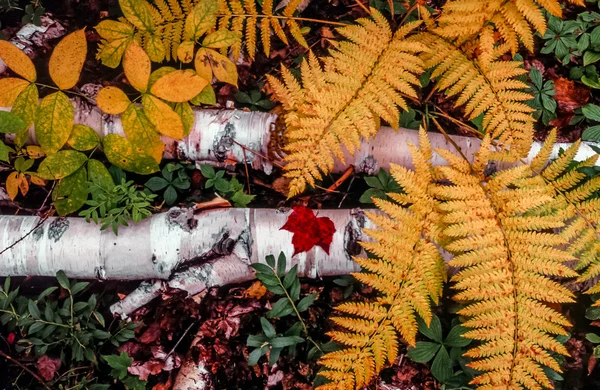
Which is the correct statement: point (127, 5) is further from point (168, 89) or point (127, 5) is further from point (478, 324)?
point (478, 324)

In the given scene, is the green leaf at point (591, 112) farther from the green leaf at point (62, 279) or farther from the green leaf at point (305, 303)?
the green leaf at point (62, 279)

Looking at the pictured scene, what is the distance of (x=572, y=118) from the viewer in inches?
105

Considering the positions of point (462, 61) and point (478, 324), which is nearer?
point (478, 324)

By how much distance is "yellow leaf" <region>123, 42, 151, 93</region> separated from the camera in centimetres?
216

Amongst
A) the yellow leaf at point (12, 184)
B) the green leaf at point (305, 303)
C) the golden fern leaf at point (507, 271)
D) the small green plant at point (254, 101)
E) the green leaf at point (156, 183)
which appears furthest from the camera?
the small green plant at point (254, 101)

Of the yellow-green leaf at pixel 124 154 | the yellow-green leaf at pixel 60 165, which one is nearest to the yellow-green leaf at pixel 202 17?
the yellow-green leaf at pixel 124 154

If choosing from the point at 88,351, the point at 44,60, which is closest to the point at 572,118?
the point at 88,351

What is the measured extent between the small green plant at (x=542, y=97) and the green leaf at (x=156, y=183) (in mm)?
2365

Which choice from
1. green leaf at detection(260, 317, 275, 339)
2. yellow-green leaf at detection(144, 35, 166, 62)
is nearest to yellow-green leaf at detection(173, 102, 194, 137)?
yellow-green leaf at detection(144, 35, 166, 62)

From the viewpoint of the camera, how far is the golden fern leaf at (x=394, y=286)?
1800mm

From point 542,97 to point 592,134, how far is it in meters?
0.37

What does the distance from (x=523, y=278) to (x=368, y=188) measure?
3.49 ft

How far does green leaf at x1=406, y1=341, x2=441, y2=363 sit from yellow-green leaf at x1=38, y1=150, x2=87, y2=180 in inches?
82.0

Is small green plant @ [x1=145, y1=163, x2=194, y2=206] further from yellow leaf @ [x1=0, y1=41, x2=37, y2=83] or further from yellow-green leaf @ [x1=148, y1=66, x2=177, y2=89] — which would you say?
yellow leaf @ [x1=0, y1=41, x2=37, y2=83]
